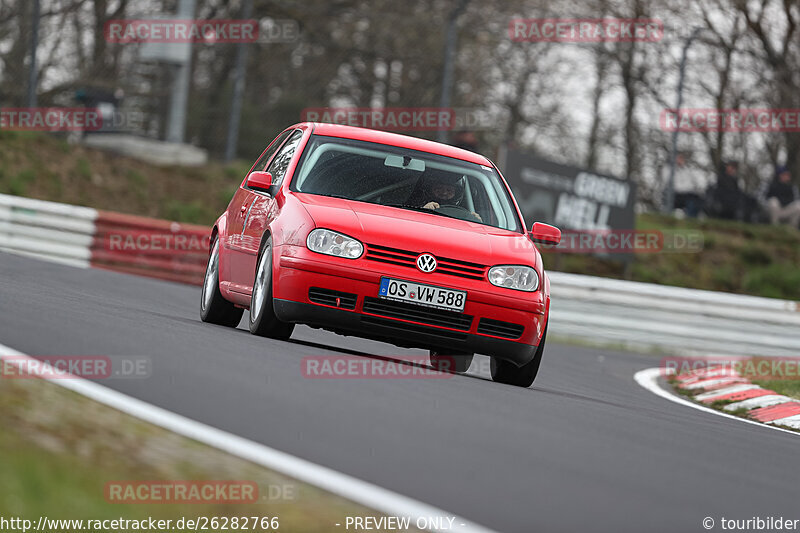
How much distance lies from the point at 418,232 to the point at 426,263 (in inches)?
10.7

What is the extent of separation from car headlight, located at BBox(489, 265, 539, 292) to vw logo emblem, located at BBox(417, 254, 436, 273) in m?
0.39

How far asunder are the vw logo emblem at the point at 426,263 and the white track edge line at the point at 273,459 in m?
2.96

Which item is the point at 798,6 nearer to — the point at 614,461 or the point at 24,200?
the point at 24,200

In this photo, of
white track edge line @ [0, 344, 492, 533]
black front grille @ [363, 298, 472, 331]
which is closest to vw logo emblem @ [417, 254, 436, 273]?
black front grille @ [363, 298, 472, 331]

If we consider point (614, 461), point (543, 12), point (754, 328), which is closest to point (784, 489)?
point (614, 461)

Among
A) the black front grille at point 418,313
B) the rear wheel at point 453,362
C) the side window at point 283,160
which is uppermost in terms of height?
the side window at point 283,160

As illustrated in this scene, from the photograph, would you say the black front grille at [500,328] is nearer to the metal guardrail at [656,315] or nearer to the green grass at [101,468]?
the green grass at [101,468]

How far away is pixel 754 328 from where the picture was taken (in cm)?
1775

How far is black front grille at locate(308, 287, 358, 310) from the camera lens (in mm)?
8477

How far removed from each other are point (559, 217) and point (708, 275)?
4.09m

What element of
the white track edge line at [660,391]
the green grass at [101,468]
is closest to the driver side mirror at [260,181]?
the white track edge line at [660,391]

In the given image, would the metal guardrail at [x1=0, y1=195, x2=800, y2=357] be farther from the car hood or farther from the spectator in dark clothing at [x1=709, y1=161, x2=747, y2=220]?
the car hood

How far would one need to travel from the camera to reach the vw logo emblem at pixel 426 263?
8.52 m

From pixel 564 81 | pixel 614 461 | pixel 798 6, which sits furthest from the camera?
pixel 564 81
